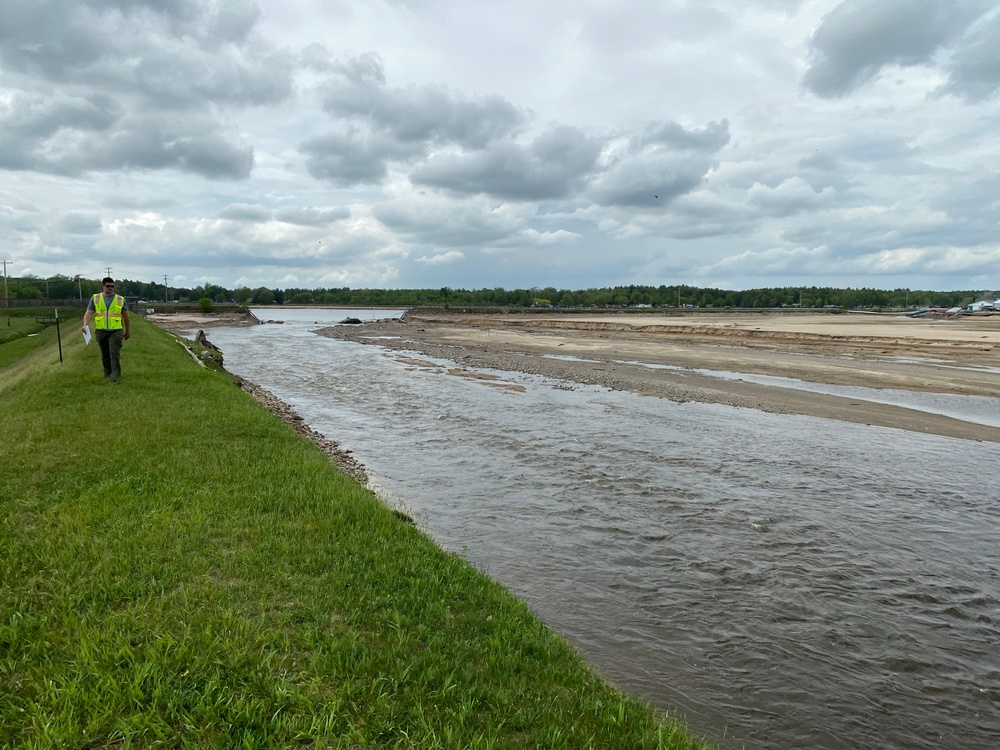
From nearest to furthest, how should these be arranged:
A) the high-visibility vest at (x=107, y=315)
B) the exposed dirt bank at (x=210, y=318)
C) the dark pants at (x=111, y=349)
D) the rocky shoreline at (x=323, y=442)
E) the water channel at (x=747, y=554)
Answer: the water channel at (x=747, y=554) < the rocky shoreline at (x=323, y=442) < the high-visibility vest at (x=107, y=315) < the dark pants at (x=111, y=349) < the exposed dirt bank at (x=210, y=318)

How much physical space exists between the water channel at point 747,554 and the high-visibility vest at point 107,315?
6.11 m

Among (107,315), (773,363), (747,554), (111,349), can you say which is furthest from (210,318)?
(747,554)

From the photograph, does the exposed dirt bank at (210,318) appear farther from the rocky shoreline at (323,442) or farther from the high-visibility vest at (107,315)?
the high-visibility vest at (107,315)

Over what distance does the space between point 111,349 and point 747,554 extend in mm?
15448

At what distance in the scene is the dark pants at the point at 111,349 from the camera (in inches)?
569

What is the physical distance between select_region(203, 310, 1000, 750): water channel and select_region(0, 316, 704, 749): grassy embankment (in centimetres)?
152

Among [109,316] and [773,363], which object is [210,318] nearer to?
[773,363]

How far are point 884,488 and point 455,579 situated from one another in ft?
33.8

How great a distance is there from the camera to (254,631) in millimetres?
4535

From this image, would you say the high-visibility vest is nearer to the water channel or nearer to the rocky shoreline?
the rocky shoreline

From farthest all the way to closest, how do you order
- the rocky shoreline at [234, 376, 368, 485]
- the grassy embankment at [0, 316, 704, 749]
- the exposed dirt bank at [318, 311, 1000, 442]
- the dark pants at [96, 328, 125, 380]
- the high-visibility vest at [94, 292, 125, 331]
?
the exposed dirt bank at [318, 311, 1000, 442] → the dark pants at [96, 328, 125, 380] → the high-visibility vest at [94, 292, 125, 331] → the rocky shoreline at [234, 376, 368, 485] → the grassy embankment at [0, 316, 704, 749]

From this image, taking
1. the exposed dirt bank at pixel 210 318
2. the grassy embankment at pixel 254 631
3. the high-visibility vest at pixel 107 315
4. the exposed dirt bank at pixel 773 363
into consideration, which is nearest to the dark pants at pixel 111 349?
the high-visibility vest at pixel 107 315

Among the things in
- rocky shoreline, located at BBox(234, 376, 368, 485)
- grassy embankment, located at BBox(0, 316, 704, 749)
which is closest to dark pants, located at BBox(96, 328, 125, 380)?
rocky shoreline, located at BBox(234, 376, 368, 485)

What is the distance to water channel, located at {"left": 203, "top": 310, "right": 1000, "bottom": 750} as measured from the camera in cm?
555
